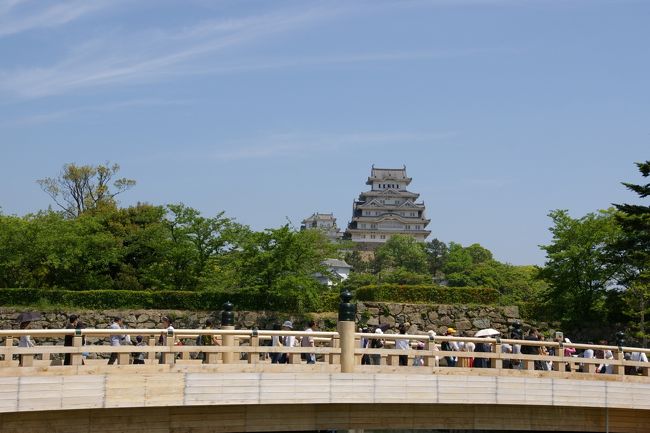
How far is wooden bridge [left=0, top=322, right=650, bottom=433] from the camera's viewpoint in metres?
15.9

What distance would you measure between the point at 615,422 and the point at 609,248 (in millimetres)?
25347

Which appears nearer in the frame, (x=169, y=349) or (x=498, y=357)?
(x=169, y=349)

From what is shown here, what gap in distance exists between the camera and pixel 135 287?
47.2m

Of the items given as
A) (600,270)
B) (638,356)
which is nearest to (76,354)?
(638,356)

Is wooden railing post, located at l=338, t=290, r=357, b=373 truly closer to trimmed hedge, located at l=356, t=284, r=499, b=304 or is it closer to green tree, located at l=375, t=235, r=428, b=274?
trimmed hedge, located at l=356, t=284, r=499, b=304

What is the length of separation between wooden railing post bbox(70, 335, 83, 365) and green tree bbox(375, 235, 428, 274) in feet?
271

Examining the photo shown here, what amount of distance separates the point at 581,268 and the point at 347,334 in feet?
97.0

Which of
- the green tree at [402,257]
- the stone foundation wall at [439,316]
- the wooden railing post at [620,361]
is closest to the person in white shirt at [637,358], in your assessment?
the wooden railing post at [620,361]

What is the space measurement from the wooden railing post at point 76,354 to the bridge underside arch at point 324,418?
921 mm

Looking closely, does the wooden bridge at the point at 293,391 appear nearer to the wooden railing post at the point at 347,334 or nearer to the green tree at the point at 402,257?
the wooden railing post at the point at 347,334

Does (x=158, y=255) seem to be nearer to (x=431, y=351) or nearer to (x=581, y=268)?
(x=581, y=268)

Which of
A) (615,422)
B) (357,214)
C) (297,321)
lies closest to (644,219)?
(297,321)

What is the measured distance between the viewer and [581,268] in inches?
1797

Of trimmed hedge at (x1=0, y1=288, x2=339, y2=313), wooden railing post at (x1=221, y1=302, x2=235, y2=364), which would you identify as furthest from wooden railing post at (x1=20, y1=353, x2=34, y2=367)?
trimmed hedge at (x1=0, y1=288, x2=339, y2=313)
